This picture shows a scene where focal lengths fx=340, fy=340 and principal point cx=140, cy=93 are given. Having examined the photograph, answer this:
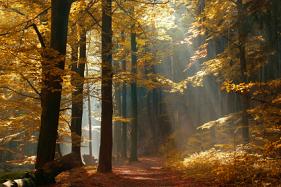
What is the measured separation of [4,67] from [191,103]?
Result: 27050 millimetres

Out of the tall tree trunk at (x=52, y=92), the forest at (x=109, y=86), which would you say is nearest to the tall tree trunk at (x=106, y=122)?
the forest at (x=109, y=86)

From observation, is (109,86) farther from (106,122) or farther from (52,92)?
(52,92)

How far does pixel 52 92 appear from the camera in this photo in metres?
10.3

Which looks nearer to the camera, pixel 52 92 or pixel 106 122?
pixel 52 92

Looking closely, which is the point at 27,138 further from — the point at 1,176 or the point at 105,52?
the point at 1,176

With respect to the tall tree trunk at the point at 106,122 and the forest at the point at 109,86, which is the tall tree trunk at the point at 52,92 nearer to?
the forest at the point at 109,86

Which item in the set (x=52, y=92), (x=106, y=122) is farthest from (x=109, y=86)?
(x=52, y=92)

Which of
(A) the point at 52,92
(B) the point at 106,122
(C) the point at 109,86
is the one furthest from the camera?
(C) the point at 109,86

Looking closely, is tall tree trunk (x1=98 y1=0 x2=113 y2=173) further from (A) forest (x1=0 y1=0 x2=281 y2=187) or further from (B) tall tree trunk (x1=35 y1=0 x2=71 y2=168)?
(B) tall tree trunk (x1=35 y1=0 x2=71 y2=168)

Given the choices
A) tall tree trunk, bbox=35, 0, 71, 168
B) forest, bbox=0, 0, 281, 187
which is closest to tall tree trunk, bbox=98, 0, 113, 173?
forest, bbox=0, 0, 281, 187

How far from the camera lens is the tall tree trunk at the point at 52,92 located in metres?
10.0

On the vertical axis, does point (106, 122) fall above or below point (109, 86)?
below

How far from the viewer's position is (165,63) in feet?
133

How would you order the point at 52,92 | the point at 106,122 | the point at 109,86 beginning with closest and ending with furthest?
the point at 52,92, the point at 106,122, the point at 109,86
